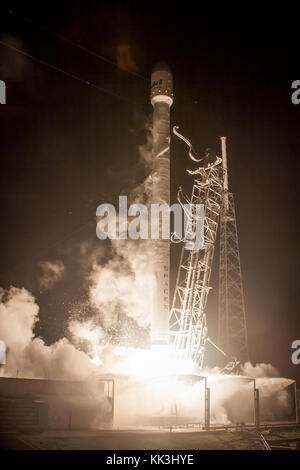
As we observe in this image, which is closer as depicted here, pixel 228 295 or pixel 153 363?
pixel 153 363

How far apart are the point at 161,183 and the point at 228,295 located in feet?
44.4

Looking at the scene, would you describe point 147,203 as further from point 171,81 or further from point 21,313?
point 21,313

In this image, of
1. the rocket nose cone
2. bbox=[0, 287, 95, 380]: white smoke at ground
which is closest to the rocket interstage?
the rocket nose cone

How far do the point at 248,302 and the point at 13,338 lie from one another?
76.8ft

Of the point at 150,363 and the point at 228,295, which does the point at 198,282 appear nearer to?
the point at 228,295

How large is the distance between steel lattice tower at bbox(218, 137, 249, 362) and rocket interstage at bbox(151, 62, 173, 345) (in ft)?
27.1

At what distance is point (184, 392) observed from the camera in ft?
105

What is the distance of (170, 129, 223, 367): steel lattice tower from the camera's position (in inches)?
1369

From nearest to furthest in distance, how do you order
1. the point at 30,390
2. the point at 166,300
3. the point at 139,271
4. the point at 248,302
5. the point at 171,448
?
the point at 171,448, the point at 30,390, the point at 166,300, the point at 139,271, the point at 248,302

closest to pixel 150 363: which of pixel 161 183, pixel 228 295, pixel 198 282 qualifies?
pixel 198 282

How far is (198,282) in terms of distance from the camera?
36.8 m

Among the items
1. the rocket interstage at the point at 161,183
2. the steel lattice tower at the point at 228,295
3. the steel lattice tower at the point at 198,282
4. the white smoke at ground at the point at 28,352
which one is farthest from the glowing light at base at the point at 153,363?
the steel lattice tower at the point at 228,295

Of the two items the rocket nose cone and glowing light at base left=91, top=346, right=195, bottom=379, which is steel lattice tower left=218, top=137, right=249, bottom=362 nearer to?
glowing light at base left=91, top=346, right=195, bottom=379

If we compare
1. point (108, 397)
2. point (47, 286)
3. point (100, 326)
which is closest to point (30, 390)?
point (108, 397)
